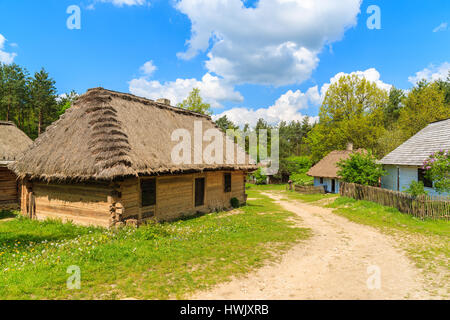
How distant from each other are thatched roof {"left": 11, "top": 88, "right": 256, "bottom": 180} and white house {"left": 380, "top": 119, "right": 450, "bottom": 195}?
47.1 feet

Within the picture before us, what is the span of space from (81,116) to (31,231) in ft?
17.5

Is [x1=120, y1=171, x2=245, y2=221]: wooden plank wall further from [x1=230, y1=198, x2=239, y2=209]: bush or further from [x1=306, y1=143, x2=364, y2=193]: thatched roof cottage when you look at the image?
[x1=306, y1=143, x2=364, y2=193]: thatched roof cottage

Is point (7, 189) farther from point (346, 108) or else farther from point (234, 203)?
point (346, 108)

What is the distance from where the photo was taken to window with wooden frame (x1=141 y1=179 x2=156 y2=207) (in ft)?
37.4

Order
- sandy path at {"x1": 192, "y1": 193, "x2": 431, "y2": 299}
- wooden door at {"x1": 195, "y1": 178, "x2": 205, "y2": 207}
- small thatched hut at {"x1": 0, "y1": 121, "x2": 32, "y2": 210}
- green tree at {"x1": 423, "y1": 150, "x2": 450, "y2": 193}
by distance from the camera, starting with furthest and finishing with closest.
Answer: small thatched hut at {"x1": 0, "y1": 121, "x2": 32, "y2": 210}
wooden door at {"x1": 195, "y1": 178, "x2": 205, "y2": 207}
green tree at {"x1": 423, "y1": 150, "x2": 450, "y2": 193}
sandy path at {"x1": 192, "y1": 193, "x2": 431, "y2": 299}

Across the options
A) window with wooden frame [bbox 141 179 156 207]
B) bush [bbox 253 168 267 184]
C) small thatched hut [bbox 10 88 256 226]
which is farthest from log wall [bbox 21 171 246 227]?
bush [bbox 253 168 267 184]

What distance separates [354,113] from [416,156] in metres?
18.0

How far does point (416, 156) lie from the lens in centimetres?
1888

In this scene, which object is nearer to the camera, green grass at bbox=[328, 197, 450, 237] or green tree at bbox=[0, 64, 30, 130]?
green grass at bbox=[328, 197, 450, 237]

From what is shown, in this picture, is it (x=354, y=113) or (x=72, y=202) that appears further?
(x=354, y=113)

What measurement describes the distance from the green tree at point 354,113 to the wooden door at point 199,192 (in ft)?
90.8

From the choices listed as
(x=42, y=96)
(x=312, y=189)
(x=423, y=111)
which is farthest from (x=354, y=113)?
(x=42, y=96)

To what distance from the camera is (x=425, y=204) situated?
13.0 meters
